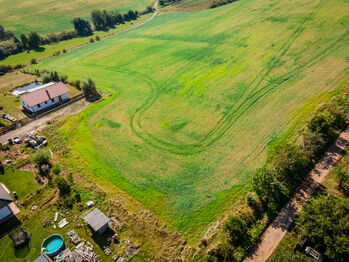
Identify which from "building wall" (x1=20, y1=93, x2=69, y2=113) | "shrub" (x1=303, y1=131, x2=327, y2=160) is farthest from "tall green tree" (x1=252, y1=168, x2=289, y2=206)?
"building wall" (x1=20, y1=93, x2=69, y2=113)

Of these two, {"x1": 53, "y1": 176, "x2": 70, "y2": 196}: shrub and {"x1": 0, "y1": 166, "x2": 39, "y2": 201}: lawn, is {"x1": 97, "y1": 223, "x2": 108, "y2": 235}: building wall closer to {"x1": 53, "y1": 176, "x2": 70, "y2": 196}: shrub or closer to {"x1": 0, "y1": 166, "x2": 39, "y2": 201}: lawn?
{"x1": 53, "y1": 176, "x2": 70, "y2": 196}: shrub

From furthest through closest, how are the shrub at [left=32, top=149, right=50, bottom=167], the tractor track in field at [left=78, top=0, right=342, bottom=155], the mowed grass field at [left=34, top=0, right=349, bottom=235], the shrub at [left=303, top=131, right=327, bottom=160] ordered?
the tractor track in field at [left=78, top=0, right=342, bottom=155]
the shrub at [left=32, top=149, right=50, bottom=167]
the mowed grass field at [left=34, top=0, right=349, bottom=235]
the shrub at [left=303, top=131, right=327, bottom=160]

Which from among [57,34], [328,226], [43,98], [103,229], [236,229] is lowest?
[236,229]

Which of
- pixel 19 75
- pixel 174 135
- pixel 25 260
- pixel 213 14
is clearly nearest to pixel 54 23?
pixel 19 75

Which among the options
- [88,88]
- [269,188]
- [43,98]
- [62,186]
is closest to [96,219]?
[62,186]

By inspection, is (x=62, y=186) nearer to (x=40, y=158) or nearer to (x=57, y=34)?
(x=40, y=158)
